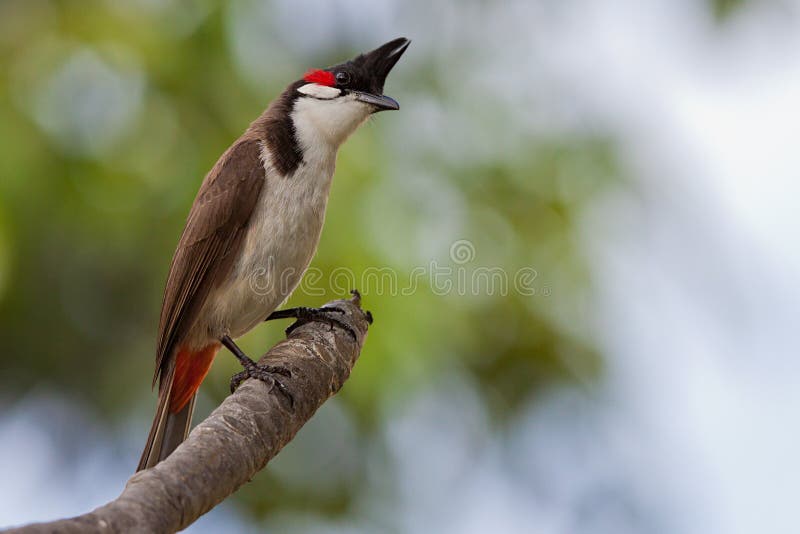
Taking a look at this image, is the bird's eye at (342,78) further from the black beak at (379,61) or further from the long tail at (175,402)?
the long tail at (175,402)

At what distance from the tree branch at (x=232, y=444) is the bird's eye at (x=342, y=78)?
867mm

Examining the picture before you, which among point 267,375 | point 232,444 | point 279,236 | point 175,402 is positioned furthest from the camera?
point 175,402

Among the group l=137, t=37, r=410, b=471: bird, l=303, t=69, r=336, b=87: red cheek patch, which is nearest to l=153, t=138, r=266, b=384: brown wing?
l=137, t=37, r=410, b=471: bird

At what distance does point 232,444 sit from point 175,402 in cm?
123

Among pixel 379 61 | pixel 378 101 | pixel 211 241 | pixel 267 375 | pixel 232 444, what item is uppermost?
pixel 379 61

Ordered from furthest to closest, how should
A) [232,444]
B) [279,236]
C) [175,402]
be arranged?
[175,402]
[279,236]
[232,444]

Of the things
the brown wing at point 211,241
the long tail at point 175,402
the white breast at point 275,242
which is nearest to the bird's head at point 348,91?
the white breast at point 275,242

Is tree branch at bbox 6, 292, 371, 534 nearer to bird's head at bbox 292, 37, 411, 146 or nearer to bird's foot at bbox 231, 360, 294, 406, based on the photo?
bird's foot at bbox 231, 360, 294, 406

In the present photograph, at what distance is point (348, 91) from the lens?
3352 mm

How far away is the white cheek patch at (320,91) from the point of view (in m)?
3.34

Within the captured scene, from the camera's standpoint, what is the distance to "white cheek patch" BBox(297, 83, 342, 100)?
3.34 metres

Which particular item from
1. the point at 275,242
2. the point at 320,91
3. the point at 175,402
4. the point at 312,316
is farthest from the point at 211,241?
the point at 320,91

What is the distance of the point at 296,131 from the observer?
3.24m

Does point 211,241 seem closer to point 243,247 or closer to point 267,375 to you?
point 243,247
